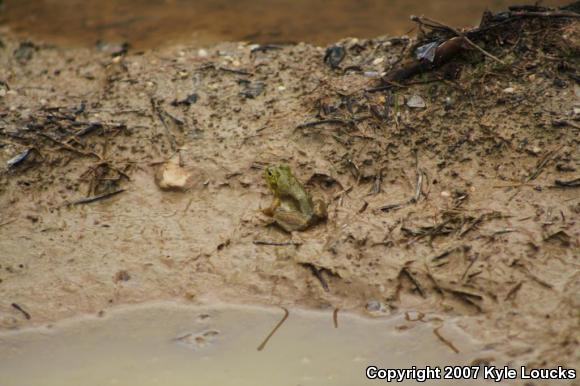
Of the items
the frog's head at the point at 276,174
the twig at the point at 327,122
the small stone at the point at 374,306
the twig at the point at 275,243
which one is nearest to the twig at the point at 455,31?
the twig at the point at 327,122

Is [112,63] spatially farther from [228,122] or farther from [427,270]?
[427,270]

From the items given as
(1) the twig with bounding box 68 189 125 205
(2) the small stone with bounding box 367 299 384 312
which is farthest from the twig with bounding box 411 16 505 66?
(1) the twig with bounding box 68 189 125 205

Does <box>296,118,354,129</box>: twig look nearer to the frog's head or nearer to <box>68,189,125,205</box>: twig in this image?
the frog's head

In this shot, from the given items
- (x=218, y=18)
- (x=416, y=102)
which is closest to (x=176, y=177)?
(x=416, y=102)

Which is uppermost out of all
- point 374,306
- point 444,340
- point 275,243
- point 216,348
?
point 275,243

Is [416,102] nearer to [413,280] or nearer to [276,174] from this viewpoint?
[276,174]

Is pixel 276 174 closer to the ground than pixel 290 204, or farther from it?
farther from it
